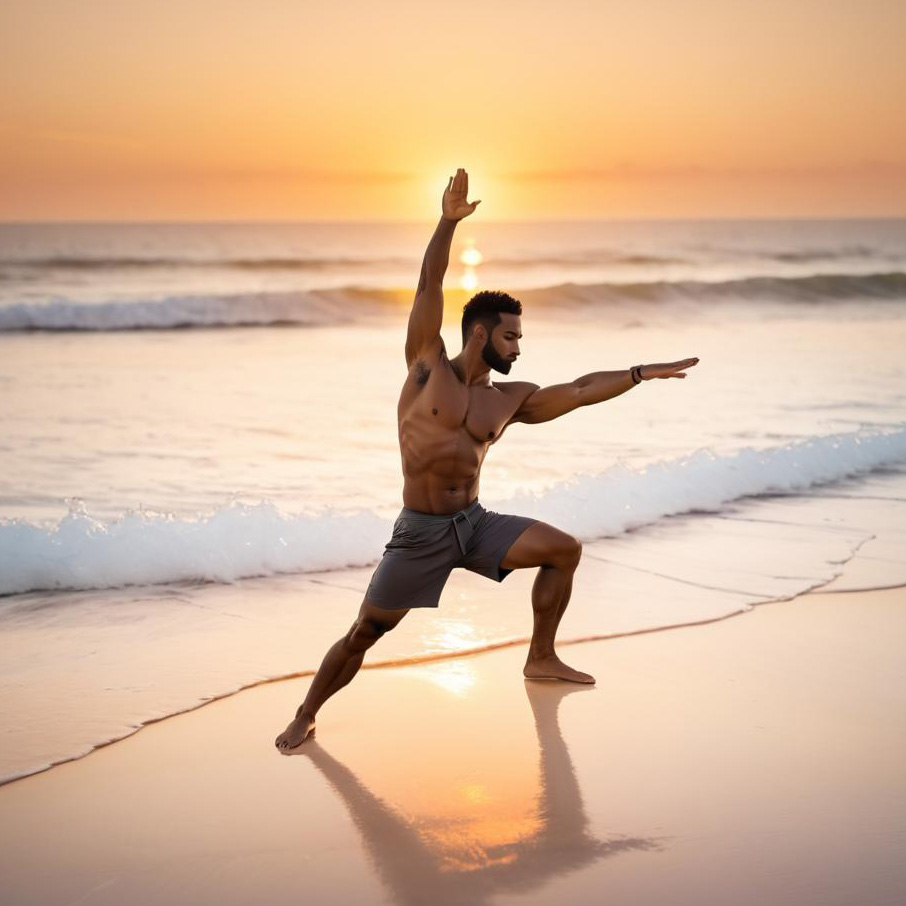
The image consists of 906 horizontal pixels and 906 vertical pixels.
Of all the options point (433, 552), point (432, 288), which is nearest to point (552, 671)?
point (433, 552)

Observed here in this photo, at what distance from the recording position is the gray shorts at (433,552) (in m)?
5.12

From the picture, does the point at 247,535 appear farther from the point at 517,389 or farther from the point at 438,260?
the point at 438,260

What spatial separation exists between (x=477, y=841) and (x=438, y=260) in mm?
2184

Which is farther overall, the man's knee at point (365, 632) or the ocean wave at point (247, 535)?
the ocean wave at point (247, 535)

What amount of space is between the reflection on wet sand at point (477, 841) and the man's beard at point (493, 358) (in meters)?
1.64

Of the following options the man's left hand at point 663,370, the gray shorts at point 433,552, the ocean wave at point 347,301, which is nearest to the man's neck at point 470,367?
the gray shorts at point 433,552

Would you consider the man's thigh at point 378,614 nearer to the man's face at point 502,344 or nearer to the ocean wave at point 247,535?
the man's face at point 502,344

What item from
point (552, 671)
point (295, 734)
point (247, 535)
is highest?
point (247, 535)

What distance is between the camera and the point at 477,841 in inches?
159

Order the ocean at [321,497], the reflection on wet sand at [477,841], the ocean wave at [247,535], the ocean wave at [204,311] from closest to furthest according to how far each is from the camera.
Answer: the reflection on wet sand at [477,841] < the ocean at [321,497] < the ocean wave at [247,535] < the ocean wave at [204,311]

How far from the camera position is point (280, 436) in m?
12.3

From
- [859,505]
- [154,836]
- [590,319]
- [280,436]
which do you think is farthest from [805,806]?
[590,319]

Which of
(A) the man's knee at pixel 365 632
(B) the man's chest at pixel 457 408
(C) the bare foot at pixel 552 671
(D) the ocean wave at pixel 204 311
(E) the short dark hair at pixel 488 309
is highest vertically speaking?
(D) the ocean wave at pixel 204 311

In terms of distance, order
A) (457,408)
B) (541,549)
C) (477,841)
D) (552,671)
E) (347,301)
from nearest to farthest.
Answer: (477,841)
(457,408)
(541,549)
(552,671)
(347,301)
